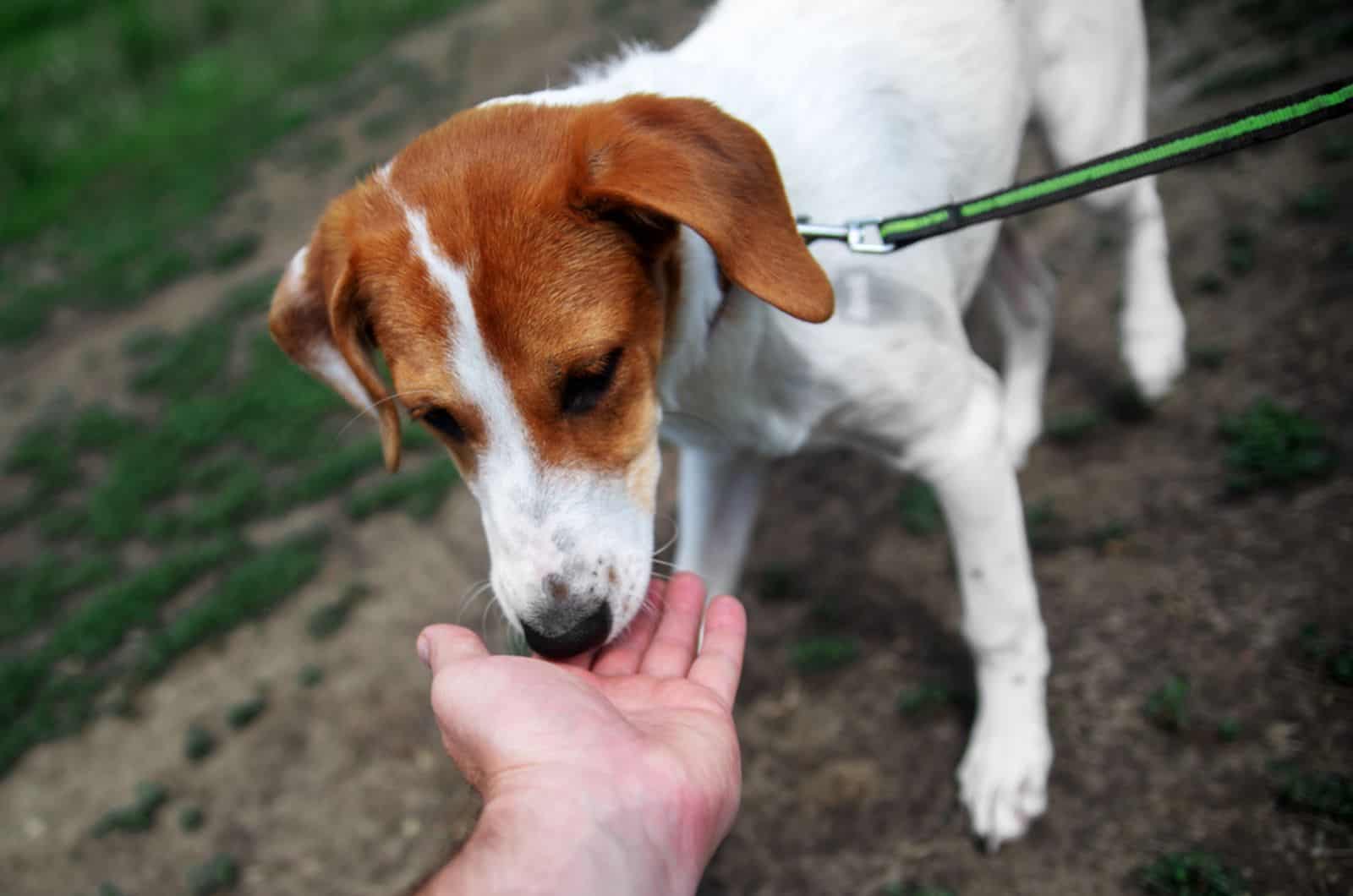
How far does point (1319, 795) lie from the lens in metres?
2.14

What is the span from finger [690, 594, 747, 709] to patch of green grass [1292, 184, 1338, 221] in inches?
125

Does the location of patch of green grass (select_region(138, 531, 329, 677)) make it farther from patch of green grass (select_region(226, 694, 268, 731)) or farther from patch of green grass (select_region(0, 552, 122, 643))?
patch of green grass (select_region(0, 552, 122, 643))

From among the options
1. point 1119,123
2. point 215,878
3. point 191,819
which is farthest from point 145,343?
point 1119,123

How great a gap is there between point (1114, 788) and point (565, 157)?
1918mm

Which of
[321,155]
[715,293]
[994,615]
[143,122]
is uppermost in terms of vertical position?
[715,293]

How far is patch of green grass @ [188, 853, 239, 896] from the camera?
10.1 ft

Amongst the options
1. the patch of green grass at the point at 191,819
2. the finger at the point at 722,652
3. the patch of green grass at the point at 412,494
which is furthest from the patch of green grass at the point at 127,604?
the finger at the point at 722,652

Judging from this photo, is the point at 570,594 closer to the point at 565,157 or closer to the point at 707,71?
the point at 565,157

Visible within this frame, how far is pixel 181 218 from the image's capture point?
956 cm

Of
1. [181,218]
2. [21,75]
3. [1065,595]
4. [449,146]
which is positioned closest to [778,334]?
[449,146]

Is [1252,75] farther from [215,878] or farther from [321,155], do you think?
[321,155]

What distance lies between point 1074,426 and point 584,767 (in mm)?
2553

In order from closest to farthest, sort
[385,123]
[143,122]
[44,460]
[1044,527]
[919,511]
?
[1044,527]
[919,511]
[44,460]
[385,123]
[143,122]

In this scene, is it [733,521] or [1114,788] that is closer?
[1114,788]
